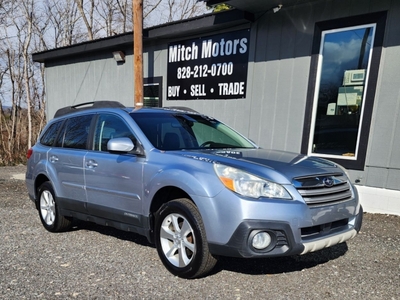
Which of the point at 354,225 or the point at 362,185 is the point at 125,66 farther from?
the point at 354,225

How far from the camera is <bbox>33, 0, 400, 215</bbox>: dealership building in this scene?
5445 mm

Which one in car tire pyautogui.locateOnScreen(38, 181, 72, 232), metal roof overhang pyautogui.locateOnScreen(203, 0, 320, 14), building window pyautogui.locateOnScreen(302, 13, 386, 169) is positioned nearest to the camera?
car tire pyautogui.locateOnScreen(38, 181, 72, 232)

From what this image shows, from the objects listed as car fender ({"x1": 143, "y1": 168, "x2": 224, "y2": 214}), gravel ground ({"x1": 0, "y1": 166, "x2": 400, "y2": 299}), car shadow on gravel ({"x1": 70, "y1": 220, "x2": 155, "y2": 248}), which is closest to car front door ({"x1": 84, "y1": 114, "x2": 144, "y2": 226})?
car fender ({"x1": 143, "y1": 168, "x2": 224, "y2": 214})

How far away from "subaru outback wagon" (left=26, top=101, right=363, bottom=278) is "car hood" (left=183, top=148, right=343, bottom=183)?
1 centimetres

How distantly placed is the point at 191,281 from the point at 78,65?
10.3 m

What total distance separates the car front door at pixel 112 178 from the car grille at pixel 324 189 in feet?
5.36

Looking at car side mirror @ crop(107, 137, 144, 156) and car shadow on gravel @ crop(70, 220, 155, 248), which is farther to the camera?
car shadow on gravel @ crop(70, 220, 155, 248)

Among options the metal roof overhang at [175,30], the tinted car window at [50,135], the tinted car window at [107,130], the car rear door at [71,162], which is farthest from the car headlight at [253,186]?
the metal roof overhang at [175,30]

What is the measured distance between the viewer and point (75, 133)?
4492 mm

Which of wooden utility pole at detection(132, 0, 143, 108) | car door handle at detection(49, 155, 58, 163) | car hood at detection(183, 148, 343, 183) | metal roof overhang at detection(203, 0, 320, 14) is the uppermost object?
metal roof overhang at detection(203, 0, 320, 14)

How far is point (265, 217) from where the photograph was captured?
272 cm

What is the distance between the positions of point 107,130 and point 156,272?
1.80 meters

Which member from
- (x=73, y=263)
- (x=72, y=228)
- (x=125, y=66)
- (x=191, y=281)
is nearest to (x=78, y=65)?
(x=125, y=66)

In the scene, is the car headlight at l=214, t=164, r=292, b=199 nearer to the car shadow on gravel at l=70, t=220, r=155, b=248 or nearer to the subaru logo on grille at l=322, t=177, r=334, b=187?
the subaru logo on grille at l=322, t=177, r=334, b=187
